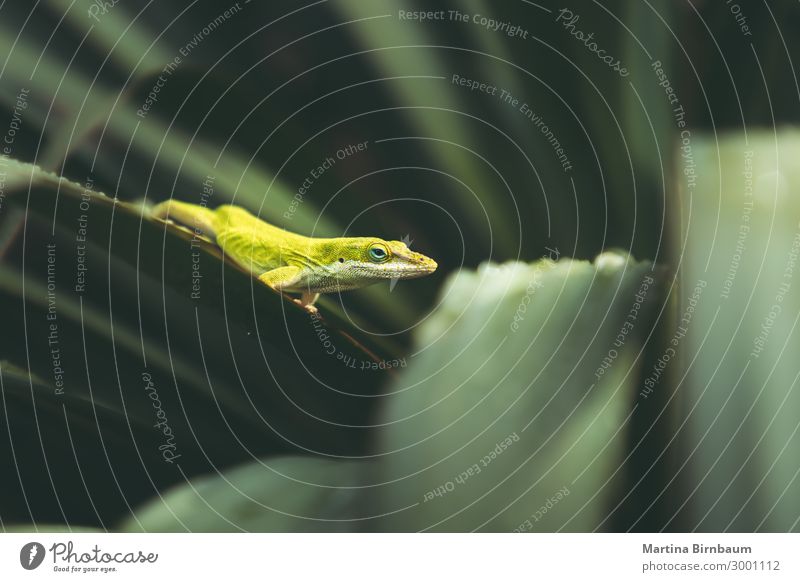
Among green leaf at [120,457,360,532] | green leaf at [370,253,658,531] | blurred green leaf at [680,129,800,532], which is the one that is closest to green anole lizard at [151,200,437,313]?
green leaf at [370,253,658,531]

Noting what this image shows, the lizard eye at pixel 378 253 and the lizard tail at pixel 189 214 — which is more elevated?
the lizard eye at pixel 378 253

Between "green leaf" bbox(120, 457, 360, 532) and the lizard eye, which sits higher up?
the lizard eye

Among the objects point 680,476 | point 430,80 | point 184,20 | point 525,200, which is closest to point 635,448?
point 680,476

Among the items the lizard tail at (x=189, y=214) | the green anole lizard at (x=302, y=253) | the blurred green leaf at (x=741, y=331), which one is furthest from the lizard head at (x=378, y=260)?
the blurred green leaf at (x=741, y=331)
